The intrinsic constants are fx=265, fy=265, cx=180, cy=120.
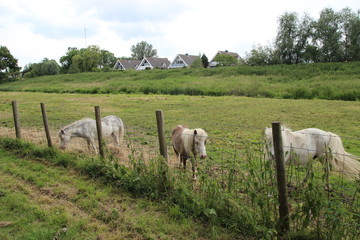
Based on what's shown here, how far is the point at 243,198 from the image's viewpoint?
4.18 m

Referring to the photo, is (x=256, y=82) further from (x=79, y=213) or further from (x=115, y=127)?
(x=79, y=213)

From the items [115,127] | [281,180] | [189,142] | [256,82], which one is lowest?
[281,180]

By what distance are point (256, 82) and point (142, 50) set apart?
94.4m

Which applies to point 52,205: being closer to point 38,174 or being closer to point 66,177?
point 66,177

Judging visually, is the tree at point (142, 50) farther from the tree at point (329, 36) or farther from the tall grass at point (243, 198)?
the tall grass at point (243, 198)

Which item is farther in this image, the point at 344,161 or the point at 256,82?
the point at 256,82

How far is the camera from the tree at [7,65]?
6912 cm

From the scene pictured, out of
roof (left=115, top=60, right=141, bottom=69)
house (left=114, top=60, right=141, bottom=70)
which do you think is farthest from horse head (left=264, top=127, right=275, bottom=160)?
roof (left=115, top=60, right=141, bottom=69)

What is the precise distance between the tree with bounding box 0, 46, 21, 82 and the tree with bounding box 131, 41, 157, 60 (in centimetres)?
5538

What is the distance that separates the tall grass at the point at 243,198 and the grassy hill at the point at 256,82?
72.1 ft

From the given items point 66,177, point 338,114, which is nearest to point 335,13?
point 338,114

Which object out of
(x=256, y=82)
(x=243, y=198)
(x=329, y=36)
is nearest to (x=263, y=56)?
(x=329, y=36)

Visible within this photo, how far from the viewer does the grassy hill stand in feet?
83.0

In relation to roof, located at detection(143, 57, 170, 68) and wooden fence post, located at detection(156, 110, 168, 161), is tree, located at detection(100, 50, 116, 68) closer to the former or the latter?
roof, located at detection(143, 57, 170, 68)
